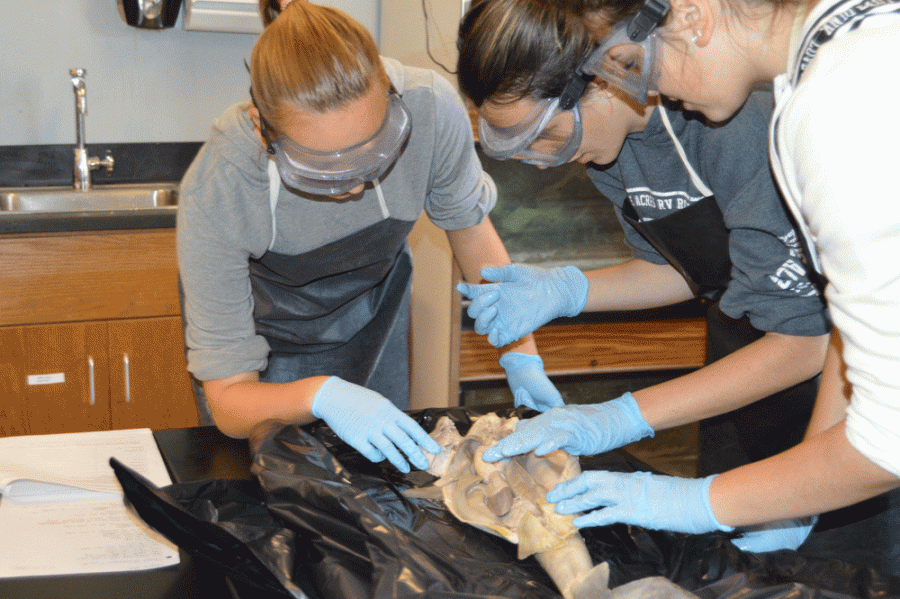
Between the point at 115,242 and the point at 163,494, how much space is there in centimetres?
170

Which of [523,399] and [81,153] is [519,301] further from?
[81,153]

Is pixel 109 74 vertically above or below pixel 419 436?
above

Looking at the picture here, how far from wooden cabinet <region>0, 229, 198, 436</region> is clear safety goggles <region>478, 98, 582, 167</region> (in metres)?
1.62

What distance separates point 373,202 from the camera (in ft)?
5.47

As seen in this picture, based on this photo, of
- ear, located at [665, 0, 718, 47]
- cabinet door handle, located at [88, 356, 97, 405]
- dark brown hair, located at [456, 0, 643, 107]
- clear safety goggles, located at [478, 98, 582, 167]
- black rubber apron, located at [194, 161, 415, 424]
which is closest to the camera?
ear, located at [665, 0, 718, 47]

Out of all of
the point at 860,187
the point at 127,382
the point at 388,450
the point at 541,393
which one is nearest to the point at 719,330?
the point at 541,393

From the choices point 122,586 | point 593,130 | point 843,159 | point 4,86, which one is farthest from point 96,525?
point 4,86

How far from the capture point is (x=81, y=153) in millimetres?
2863

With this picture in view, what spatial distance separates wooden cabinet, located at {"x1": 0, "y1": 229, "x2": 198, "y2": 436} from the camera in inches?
96.2

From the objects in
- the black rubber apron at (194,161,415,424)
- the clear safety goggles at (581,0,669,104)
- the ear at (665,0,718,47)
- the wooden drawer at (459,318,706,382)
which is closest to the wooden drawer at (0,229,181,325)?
the black rubber apron at (194,161,415,424)

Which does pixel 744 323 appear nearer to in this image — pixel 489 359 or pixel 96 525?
pixel 489 359

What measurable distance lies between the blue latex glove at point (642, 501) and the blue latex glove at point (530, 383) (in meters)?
0.39

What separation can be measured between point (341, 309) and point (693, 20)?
3.58 feet

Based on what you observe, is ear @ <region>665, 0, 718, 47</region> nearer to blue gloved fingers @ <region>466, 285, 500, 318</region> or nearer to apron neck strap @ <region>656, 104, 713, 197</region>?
apron neck strap @ <region>656, 104, 713, 197</region>
